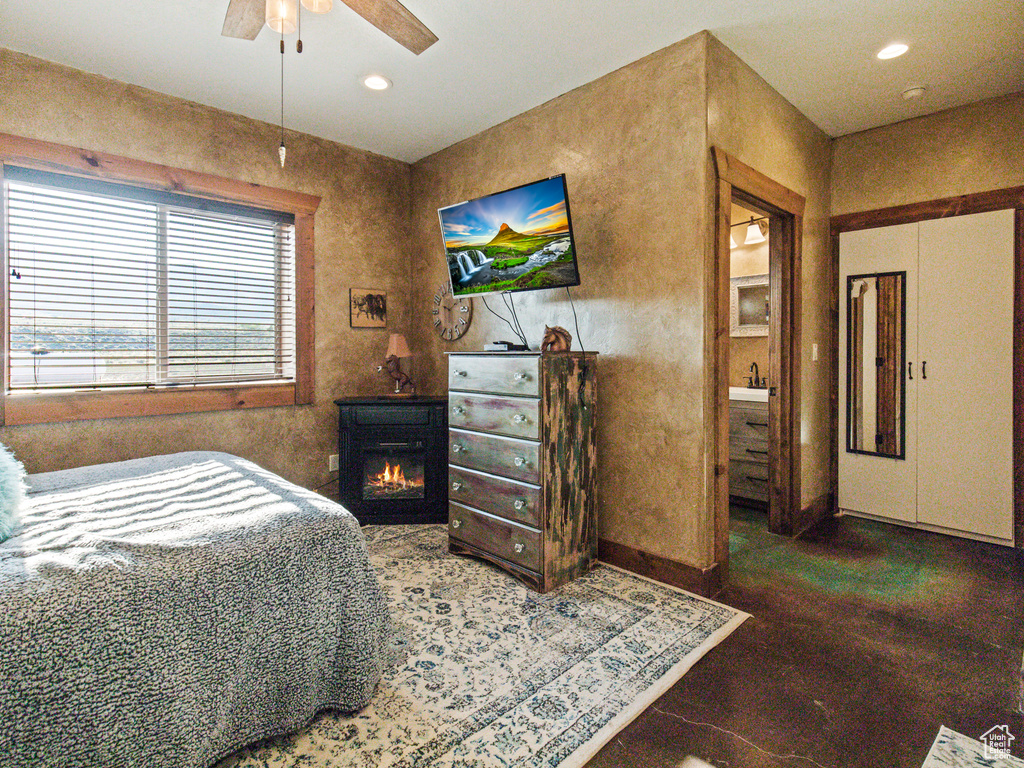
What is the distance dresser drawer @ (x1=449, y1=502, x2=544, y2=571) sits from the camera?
2471 mm

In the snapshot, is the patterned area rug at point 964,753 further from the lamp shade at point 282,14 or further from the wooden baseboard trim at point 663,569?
the lamp shade at point 282,14

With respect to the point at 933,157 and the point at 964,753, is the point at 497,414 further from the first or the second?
the point at 933,157

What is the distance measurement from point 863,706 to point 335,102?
382cm

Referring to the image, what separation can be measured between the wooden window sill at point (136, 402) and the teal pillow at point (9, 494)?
3.73 feet

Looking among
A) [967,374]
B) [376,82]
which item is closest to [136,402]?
[376,82]

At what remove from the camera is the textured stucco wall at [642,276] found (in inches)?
96.2

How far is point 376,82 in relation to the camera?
2861 millimetres

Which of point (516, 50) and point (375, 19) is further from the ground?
point (516, 50)

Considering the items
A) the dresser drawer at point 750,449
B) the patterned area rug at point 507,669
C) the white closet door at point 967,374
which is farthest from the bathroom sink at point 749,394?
the patterned area rug at point 507,669

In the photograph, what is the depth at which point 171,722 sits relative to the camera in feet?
4.00

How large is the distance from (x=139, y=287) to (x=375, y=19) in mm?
2124

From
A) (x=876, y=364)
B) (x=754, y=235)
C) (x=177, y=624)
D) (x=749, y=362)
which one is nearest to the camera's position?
(x=177, y=624)

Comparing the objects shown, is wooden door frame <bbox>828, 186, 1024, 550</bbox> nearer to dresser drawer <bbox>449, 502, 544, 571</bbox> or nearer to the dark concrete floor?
the dark concrete floor

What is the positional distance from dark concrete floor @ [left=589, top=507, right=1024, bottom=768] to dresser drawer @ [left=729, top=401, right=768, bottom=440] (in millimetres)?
966
